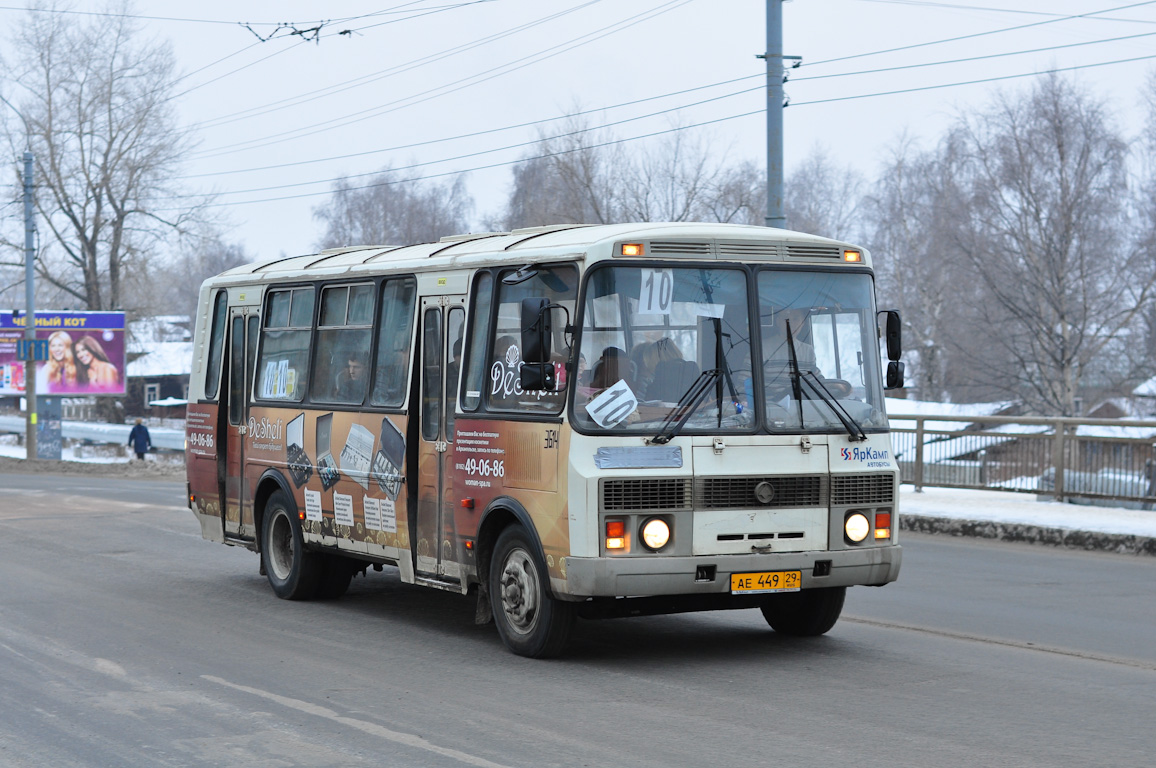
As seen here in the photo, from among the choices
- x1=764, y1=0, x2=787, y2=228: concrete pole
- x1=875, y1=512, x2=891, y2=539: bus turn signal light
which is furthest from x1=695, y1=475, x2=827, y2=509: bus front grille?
x1=764, y1=0, x2=787, y2=228: concrete pole

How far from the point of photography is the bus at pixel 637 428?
8.75m

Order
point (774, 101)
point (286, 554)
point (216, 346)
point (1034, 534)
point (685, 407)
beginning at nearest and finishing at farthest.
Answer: point (685, 407) < point (286, 554) < point (216, 346) < point (1034, 534) < point (774, 101)

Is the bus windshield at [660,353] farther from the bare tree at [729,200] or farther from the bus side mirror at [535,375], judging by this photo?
the bare tree at [729,200]

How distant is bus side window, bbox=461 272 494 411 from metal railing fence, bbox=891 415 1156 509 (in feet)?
35.8

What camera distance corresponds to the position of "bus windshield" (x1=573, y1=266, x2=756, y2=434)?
8.84 metres

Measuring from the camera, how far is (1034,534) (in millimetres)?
17578

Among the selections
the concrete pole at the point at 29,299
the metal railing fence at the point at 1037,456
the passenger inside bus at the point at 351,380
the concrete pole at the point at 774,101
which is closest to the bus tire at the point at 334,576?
the passenger inside bus at the point at 351,380

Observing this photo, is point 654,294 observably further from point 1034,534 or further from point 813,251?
point 1034,534

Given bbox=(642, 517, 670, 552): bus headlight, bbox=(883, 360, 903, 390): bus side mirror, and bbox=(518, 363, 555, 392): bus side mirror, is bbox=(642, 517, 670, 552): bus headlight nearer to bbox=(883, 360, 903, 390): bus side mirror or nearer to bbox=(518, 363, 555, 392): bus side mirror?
bbox=(518, 363, 555, 392): bus side mirror

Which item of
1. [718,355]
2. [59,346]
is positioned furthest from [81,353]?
[718,355]

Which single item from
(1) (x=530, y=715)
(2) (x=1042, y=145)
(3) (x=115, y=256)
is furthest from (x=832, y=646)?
(3) (x=115, y=256)

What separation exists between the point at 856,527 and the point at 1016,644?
1.62 m

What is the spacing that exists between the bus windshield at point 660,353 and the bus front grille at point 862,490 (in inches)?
28.2

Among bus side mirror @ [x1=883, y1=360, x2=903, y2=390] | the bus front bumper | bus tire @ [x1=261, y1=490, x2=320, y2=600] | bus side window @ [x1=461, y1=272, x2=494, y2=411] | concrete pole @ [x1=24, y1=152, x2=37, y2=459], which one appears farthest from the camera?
concrete pole @ [x1=24, y1=152, x2=37, y2=459]
